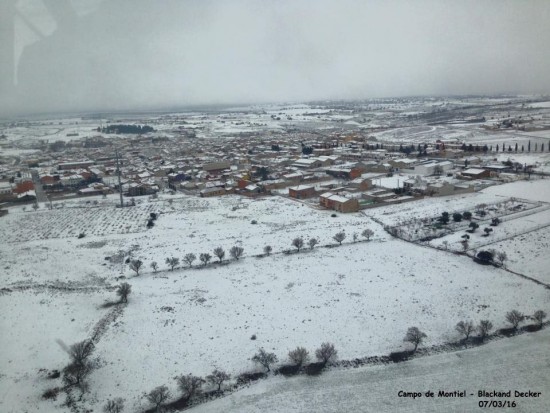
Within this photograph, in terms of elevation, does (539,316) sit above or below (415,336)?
above

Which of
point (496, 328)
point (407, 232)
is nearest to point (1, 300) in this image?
point (496, 328)

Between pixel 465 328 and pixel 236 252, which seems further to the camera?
pixel 236 252

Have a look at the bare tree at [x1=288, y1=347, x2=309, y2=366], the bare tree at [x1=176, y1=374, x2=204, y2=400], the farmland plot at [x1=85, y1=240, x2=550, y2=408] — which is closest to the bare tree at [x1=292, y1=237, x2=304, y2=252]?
the farmland plot at [x1=85, y1=240, x2=550, y2=408]

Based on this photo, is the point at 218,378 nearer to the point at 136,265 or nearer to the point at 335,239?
the point at 136,265

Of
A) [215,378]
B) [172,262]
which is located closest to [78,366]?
[215,378]

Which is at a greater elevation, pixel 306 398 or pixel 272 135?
pixel 272 135

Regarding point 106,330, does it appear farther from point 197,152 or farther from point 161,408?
point 197,152
